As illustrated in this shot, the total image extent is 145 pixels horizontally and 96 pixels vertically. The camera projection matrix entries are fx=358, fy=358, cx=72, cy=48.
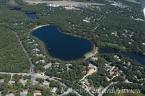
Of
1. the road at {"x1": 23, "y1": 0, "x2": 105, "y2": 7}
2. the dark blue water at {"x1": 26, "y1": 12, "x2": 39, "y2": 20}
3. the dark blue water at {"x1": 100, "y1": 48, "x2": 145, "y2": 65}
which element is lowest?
the dark blue water at {"x1": 100, "y1": 48, "x2": 145, "y2": 65}

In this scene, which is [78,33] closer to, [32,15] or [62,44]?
[62,44]

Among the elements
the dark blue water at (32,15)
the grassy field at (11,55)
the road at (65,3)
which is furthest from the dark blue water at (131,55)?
the road at (65,3)

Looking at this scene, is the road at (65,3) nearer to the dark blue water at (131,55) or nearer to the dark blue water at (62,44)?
the dark blue water at (62,44)

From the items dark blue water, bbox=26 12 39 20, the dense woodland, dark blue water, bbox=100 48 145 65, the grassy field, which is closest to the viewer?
the dense woodland

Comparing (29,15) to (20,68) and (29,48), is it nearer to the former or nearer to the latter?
→ (29,48)

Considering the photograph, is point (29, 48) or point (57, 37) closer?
point (29, 48)

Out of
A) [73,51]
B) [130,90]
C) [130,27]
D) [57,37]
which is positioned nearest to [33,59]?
[73,51]

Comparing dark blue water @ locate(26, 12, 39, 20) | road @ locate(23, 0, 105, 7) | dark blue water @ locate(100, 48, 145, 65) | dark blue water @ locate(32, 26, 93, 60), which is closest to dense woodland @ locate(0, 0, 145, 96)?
dark blue water @ locate(26, 12, 39, 20)

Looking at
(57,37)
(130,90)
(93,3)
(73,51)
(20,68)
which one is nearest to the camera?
(130,90)

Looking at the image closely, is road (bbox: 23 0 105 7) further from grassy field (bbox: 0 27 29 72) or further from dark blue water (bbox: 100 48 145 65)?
dark blue water (bbox: 100 48 145 65)
